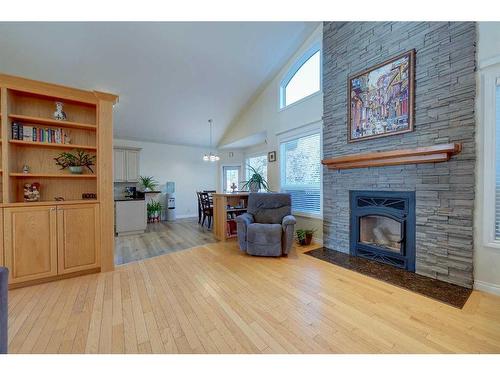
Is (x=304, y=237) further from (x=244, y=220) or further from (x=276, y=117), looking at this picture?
(x=276, y=117)

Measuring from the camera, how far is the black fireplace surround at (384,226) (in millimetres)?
2678

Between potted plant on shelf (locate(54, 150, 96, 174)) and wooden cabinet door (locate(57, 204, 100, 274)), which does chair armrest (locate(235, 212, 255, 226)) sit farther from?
potted plant on shelf (locate(54, 150, 96, 174))

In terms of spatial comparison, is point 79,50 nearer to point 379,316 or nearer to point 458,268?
point 379,316

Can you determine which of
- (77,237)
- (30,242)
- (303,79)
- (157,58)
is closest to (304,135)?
(303,79)

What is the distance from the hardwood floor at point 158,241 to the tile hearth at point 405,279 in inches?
90.7

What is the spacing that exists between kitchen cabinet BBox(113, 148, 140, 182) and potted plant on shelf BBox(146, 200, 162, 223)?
3.07 ft

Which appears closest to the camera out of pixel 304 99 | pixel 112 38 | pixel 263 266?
pixel 263 266

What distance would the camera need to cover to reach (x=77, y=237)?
2.56m

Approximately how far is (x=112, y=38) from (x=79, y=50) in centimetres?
63

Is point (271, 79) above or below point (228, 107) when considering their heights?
above

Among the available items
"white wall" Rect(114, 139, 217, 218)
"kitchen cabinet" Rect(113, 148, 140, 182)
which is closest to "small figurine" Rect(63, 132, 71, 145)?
"kitchen cabinet" Rect(113, 148, 140, 182)

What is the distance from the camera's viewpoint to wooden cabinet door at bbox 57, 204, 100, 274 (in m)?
2.47
